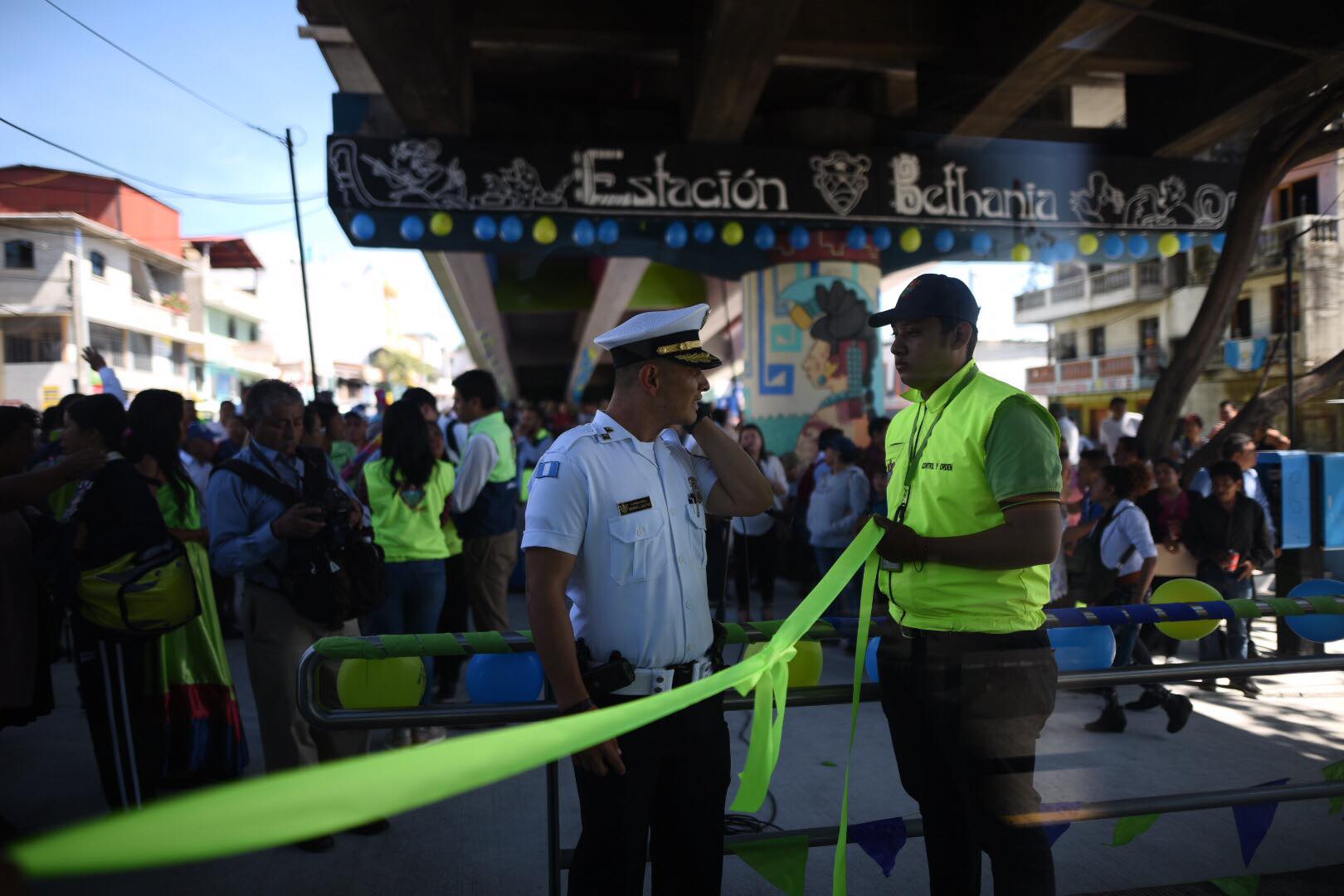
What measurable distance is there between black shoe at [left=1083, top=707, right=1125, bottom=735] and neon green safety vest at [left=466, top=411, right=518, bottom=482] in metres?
3.83

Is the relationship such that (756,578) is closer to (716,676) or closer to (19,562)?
(19,562)

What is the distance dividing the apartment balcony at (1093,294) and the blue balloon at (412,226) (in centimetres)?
2849

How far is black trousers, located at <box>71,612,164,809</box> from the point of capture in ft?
12.4

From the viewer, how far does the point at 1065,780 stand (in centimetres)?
366

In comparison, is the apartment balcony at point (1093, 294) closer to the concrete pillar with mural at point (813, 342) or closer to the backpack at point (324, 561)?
the concrete pillar with mural at point (813, 342)

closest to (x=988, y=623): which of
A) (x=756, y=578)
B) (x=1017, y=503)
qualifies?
(x=1017, y=503)

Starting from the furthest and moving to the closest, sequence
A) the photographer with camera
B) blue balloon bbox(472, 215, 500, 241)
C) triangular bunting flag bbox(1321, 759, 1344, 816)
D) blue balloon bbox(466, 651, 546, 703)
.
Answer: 1. blue balloon bbox(472, 215, 500, 241)
2. the photographer with camera
3. triangular bunting flag bbox(1321, 759, 1344, 816)
4. blue balloon bbox(466, 651, 546, 703)

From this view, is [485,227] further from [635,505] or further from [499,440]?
[635,505]

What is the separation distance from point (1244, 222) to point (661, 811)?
570 centimetres

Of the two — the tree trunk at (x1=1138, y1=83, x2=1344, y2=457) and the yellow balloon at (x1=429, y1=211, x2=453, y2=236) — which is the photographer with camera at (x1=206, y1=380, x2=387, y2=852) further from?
the tree trunk at (x1=1138, y1=83, x2=1344, y2=457)

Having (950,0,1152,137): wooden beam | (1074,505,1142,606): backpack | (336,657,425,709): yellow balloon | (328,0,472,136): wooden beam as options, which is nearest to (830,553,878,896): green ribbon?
(336,657,425,709): yellow balloon

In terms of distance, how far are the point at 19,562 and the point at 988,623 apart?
13.1 feet

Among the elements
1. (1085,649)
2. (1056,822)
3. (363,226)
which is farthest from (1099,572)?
(363,226)

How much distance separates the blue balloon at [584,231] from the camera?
7258 mm
